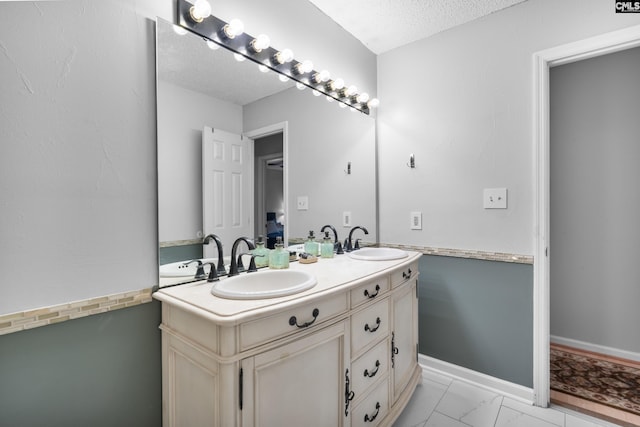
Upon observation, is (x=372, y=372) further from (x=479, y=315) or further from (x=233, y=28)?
(x=233, y=28)

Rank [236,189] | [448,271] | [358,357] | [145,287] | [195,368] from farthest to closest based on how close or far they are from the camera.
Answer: [448,271] < [236,189] < [358,357] < [145,287] < [195,368]

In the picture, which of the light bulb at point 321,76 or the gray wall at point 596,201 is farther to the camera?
the gray wall at point 596,201

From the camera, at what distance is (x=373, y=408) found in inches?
55.2

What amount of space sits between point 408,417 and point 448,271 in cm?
91

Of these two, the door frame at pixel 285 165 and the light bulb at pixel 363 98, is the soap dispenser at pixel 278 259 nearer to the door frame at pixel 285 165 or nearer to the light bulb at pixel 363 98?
the door frame at pixel 285 165

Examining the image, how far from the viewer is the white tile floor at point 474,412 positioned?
1.62 meters

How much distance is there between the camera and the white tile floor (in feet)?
5.31

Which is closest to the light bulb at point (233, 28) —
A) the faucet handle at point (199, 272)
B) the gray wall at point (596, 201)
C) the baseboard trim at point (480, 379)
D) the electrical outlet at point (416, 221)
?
the faucet handle at point (199, 272)

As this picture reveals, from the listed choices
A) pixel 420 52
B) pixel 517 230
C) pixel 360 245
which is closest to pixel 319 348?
pixel 360 245

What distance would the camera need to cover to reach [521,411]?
1.72 m

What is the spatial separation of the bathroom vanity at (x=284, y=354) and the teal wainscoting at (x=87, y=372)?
0.05 meters

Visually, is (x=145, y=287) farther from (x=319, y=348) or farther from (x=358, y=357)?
(x=358, y=357)

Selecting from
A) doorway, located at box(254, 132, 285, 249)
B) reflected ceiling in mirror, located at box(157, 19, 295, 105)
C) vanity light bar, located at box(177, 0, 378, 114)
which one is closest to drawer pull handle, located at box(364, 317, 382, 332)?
doorway, located at box(254, 132, 285, 249)

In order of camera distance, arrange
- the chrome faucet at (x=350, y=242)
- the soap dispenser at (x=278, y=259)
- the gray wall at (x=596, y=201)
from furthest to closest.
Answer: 1. the gray wall at (x=596, y=201)
2. the chrome faucet at (x=350, y=242)
3. the soap dispenser at (x=278, y=259)
